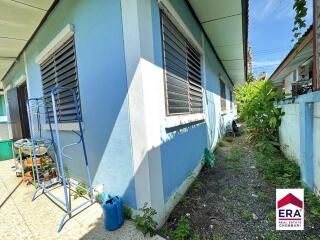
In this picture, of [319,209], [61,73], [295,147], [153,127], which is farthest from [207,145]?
[61,73]

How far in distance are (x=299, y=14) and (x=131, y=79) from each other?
2289 millimetres

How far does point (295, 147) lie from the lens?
3627 millimetres

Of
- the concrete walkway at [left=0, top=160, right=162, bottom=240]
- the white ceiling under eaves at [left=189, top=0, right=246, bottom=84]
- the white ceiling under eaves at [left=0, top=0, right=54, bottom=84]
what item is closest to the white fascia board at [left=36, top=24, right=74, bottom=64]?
the white ceiling under eaves at [left=0, top=0, right=54, bottom=84]

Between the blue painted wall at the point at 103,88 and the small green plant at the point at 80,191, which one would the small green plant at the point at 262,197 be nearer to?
the blue painted wall at the point at 103,88

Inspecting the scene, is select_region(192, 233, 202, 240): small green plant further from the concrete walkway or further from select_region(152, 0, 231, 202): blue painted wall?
select_region(152, 0, 231, 202): blue painted wall

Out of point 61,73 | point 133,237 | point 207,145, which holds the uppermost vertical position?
point 61,73

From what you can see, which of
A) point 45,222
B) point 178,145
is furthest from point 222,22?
point 45,222

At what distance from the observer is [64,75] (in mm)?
3291

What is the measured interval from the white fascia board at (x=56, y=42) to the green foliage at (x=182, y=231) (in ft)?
10.2

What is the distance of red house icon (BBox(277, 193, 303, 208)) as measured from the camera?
4.03 feet

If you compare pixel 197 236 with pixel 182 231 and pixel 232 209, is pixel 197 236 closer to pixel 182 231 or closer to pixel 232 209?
pixel 182 231

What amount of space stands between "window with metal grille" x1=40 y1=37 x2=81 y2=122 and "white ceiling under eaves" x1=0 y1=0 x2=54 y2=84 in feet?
2.23

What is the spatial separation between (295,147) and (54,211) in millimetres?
4385

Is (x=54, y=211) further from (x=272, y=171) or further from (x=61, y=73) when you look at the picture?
(x=272, y=171)
